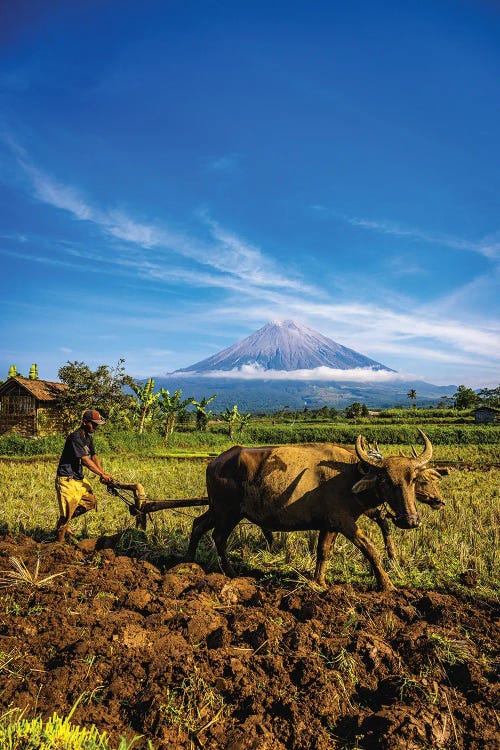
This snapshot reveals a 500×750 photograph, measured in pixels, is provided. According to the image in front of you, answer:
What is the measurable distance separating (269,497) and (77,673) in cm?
274

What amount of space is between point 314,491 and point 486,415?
5156cm

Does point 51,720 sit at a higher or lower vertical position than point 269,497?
lower

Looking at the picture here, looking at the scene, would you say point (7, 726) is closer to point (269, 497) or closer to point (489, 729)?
point (489, 729)

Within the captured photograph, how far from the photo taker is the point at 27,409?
32188mm

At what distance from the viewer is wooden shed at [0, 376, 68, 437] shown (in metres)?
32.0

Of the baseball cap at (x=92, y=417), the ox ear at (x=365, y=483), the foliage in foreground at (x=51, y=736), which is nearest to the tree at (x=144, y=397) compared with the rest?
the baseball cap at (x=92, y=417)

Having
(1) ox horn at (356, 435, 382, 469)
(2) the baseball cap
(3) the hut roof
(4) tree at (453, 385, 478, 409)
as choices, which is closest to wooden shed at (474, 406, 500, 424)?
(4) tree at (453, 385, 478, 409)

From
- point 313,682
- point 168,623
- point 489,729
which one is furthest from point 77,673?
point 489,729

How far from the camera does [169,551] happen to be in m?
6.78

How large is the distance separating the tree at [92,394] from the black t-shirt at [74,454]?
87.6 feet

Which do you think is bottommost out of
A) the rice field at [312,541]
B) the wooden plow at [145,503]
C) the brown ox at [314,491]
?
the rice field at [312,541]

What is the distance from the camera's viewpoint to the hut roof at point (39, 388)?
104 feet

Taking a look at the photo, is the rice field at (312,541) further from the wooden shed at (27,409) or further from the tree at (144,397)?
the tree at (144,397)

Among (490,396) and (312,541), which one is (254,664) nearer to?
(312,541)
